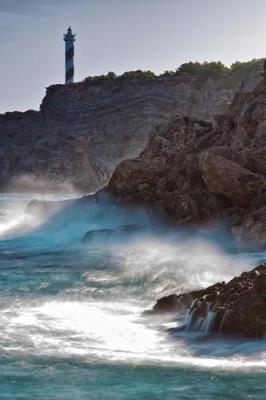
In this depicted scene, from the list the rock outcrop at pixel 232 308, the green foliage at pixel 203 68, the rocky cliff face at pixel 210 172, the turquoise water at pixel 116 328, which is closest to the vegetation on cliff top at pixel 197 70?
the green foliage at pixel 203 68

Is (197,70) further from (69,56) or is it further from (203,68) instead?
(69,56)

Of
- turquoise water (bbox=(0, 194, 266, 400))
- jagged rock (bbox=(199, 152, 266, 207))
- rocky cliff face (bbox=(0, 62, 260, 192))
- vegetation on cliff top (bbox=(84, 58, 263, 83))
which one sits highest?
vegetation on cliff top (bbox=(84, 58, 263, 83))

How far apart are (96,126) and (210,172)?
2807 inches

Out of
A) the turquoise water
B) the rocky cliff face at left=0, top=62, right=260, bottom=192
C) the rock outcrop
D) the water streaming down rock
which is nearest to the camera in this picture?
the turquoise water

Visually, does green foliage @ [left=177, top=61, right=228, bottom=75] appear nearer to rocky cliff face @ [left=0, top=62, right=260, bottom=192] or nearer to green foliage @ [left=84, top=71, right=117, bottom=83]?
rocky cliff face @ [left=0, top=62, right=260, bottom=192]

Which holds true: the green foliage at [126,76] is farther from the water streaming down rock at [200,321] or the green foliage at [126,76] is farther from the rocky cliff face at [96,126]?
the water streaming down rock at [200,321]

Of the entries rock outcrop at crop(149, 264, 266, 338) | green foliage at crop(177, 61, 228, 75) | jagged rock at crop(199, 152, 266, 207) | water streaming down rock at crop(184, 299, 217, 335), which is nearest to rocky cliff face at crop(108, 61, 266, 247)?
jagged rock at crop(199, 152, 266, 207)

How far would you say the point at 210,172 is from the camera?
27734 mm

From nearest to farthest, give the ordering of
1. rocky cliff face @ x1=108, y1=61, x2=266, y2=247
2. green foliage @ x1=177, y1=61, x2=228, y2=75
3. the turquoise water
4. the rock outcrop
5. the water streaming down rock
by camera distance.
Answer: the turquoise water → the rock outcrop → the water streaming down rock → rocky cliff face @ x1=108, y1=61, x2=266, y2=247 → green foliage @ x1=177, y1=61, x2=228, y2=75

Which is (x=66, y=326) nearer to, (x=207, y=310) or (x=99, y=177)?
(x=207, y=310)

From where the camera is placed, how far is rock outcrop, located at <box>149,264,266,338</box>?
14.0 m

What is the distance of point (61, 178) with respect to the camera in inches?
3504

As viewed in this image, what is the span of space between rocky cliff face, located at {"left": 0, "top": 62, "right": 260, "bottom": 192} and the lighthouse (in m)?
5.56

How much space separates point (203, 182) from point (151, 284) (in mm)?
10528
